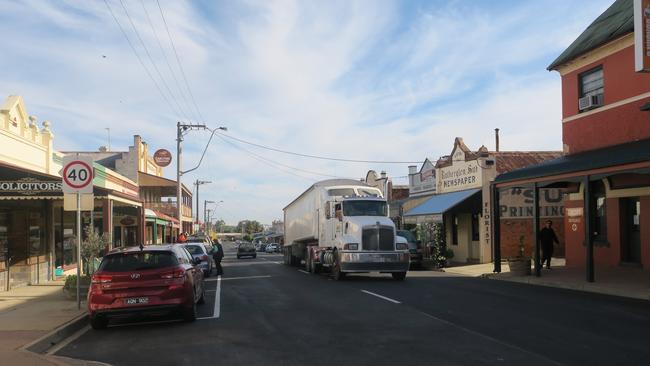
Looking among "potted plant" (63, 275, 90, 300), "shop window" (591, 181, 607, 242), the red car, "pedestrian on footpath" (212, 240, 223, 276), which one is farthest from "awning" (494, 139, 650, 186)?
"potted plant" (63, 275, 90, 300)

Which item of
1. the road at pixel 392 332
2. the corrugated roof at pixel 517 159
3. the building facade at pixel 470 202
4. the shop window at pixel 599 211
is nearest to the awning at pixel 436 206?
the building facade at pixel 470 202

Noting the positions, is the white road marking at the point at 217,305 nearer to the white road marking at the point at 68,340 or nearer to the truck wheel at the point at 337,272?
the white road marking at the point at 68,340

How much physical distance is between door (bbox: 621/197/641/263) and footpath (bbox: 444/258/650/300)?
1.99ft

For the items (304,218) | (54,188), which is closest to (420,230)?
(304,218)

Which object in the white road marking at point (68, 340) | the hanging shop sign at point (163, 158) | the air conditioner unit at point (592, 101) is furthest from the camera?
the hanging shop sign at point (163, 158)

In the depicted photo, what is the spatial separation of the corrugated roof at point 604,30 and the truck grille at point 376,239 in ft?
30.4

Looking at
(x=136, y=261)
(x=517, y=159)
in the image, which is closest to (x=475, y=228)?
(x=517, y=159)

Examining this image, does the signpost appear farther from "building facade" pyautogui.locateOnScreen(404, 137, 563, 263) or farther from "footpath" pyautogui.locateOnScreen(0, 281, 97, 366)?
"building facade" pyautogui.locateOnScreen(404, 137, 563, 263)

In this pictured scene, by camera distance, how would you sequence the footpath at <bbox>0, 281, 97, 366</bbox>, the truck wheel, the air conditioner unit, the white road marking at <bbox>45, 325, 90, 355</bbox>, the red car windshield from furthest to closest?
1. the truck wheel
2. the air conditioner unit
3. the red car windshield
4. the white road marking at <bbox>45, 325, 90, 355</bbox>
5. the footpath at <bbox>0, 281, 97, 366</bbox>

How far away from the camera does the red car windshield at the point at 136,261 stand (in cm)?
1091

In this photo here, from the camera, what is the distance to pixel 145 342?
945 cm

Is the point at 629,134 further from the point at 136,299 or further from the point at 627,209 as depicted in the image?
the point at 136,299

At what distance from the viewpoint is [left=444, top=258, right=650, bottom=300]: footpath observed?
1495 cm

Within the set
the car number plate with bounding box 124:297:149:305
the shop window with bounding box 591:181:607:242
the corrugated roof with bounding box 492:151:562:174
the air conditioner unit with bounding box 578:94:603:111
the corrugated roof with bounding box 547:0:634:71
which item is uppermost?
the corrugated roof with bounding box 547:0:634:71
